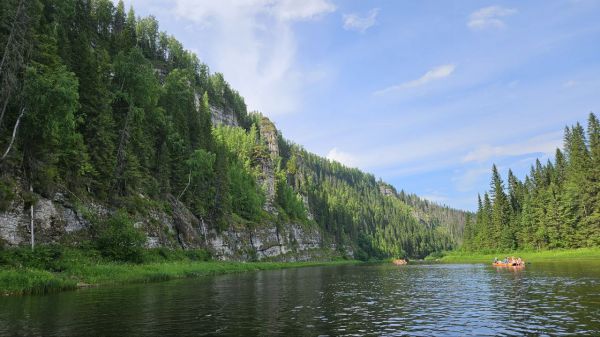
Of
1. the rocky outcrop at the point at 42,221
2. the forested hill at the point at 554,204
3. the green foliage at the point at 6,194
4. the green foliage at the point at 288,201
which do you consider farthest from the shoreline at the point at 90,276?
the green foliage at the point at 288,201

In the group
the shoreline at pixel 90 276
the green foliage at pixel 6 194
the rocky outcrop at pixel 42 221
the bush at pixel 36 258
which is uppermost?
the green foliage at pixel 6 194

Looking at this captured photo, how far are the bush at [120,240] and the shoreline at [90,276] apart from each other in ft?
6.06

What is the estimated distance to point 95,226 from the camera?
5034cm

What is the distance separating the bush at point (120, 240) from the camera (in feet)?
156

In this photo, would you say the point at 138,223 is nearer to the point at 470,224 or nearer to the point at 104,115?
the point at 104,115

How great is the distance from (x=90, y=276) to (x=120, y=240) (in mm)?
10226

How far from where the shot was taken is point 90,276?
38562mm

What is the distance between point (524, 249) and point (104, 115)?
10668 centimetres

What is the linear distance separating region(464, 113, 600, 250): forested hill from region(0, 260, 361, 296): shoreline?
267ft

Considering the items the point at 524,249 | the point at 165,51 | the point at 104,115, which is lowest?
the point at 524,249

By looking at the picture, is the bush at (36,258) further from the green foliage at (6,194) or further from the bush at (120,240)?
the bush at (120,240)

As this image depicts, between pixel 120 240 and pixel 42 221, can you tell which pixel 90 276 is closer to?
pixel 42 221

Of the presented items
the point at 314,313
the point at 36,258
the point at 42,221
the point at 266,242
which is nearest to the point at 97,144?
the point at 42,221

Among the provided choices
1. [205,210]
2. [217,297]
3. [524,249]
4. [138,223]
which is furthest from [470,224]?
[217,297]
